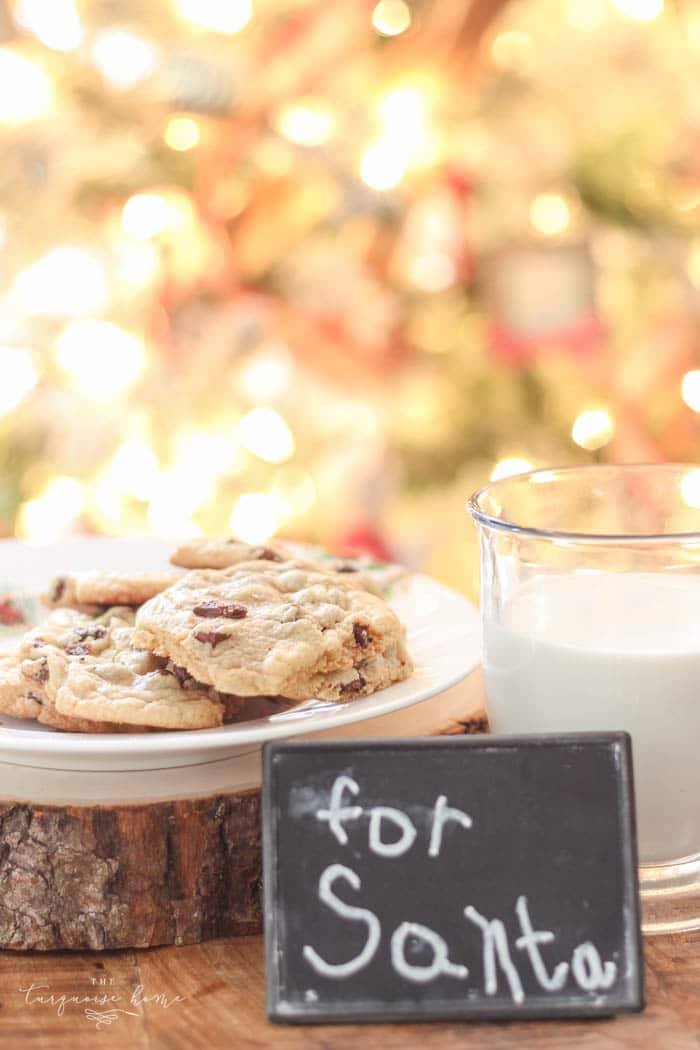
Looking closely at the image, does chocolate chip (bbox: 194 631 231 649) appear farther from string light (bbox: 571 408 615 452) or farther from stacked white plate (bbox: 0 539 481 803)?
string light (bbox: 571 408 615 452)

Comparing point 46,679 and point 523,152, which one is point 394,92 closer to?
point 523,152

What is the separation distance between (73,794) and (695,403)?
1749 millimetres

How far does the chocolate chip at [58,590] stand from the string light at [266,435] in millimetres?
1144

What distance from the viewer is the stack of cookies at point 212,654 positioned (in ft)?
2.97

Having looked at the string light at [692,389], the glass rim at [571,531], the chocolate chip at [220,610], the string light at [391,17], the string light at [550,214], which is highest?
the string light at [391,17]

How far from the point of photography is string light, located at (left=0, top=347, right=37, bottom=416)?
7.42ft

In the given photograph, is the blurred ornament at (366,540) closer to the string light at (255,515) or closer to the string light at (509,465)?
the string light at (255,515)

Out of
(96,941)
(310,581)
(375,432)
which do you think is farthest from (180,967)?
(375,432)

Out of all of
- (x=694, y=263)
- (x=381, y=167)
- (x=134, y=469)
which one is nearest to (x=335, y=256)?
(x=381, y=167)

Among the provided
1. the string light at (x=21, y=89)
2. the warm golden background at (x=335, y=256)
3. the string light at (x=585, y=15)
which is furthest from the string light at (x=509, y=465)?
the string light at (x=21, y=89)

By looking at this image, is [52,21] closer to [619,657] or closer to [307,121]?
[307,121]

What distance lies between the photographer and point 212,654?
91 cm

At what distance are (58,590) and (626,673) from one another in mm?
575

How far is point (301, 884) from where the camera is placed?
0.78 meters
